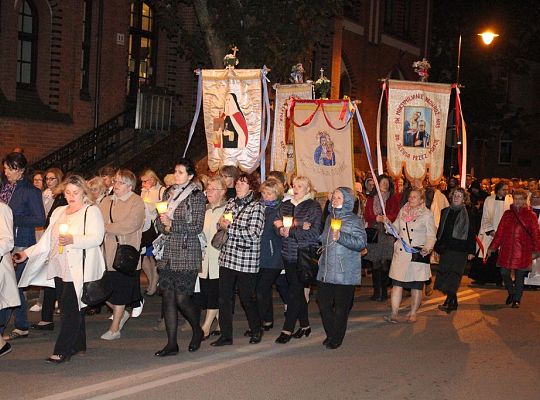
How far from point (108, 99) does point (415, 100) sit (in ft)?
35.4

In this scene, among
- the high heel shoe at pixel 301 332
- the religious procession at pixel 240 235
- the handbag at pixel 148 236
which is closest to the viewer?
the religious procession at pixel 240 235

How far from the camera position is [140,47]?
83.2 ft

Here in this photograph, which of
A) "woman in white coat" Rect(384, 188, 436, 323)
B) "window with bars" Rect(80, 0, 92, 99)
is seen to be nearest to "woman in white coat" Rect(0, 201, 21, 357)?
"woman in white coat" Rect(384, 188, 436, 323)

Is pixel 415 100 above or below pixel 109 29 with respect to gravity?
below

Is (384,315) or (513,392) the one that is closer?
(513,392)

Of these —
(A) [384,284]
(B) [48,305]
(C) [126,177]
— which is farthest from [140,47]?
→ (C) [126,177]

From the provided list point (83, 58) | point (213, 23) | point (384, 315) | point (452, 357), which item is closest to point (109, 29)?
point (83, 58)

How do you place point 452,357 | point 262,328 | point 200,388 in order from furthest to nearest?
1. point 262,328
2. point 452,357
3. point 200,388

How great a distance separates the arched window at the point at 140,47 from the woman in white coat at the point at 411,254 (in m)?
14.3

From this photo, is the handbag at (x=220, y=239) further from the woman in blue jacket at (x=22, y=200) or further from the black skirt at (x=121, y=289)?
the woman in blue jacket at (x=22, y=200)

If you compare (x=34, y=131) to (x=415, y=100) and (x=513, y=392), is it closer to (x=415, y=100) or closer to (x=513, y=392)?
(x=415, y=100)

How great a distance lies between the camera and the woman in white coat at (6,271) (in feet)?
28.6

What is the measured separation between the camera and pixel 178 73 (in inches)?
1035

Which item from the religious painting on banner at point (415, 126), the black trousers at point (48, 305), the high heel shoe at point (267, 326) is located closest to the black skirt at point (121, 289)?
the black trousers at point (48, 305)
